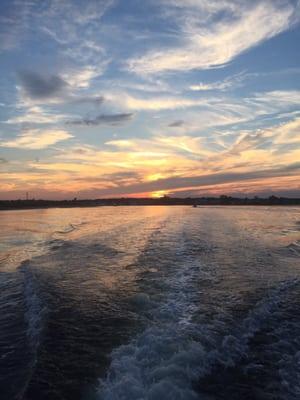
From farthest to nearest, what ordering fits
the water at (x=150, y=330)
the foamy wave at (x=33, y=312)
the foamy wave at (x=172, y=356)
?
the foamy wave at (x=33, y=312)
the water at (x=150, y=330)
the foamy wave at (x=172, y=356)

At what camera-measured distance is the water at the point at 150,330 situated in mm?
7102

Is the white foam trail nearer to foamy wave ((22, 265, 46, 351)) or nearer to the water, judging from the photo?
the water

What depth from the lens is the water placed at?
710 centimetres

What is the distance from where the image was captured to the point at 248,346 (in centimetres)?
886

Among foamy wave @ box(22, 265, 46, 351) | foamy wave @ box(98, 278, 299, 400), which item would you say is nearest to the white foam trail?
foamy wave @ box(98, 278, 299, 400)

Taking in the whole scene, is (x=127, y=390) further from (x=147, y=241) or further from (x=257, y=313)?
(x=147, y=241)

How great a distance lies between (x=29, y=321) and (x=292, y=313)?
23.4 ft

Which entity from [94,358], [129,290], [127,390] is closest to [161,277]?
[129,290]

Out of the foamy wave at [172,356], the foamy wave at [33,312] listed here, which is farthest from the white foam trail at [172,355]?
the foamy wave at [33,312]

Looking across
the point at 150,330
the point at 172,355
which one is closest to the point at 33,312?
the point at 150,330

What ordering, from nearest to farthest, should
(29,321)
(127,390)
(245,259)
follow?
1. (127,390)
2. (29,321)
3. (245,259)

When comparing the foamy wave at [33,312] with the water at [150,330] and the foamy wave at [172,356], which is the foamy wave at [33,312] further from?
the foamy wave at [172,356]

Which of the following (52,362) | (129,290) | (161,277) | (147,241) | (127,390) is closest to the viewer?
(127,390)

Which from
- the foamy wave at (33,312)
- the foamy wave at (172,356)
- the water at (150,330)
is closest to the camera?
the foamy wave at (172,356)
